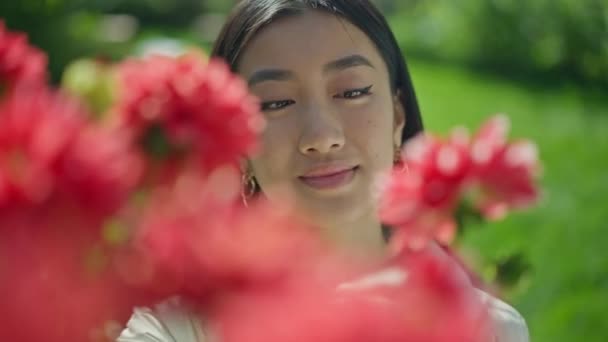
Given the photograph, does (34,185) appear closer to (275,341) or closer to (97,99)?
(275,341)

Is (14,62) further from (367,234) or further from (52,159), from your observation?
(367,234)

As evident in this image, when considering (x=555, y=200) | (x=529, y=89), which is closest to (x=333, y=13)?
(x=555, y=200)

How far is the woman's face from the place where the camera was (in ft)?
3.91

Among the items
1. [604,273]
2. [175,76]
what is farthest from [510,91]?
[175,76]

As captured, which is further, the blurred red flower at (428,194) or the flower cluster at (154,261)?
the blurred red flower at (428,194)

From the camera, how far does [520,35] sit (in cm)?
806

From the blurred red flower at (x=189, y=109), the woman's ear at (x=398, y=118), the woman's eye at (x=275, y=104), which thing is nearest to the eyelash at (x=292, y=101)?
the woman's eye at (x=275, y=104)

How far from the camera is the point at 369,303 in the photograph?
230 mm

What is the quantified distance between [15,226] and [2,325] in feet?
0.08

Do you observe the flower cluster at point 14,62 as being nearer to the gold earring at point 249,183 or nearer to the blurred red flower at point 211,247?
the blurred red flower at point 211,247

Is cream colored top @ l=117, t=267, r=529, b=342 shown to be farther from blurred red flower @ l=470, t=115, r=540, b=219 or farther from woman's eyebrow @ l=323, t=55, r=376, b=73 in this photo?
woman's eyebrow @ l=323, t=55, r=376, b=73

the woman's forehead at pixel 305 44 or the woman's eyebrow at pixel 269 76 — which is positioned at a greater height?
the woman's forehead at pixel 305 44

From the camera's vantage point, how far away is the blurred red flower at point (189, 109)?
36 centimetres

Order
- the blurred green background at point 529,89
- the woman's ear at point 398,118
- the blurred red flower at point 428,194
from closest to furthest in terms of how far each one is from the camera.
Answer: the blurred red flower at point 428,194
the woman's ear at point 398,118
the blurred green background at point 529,89
